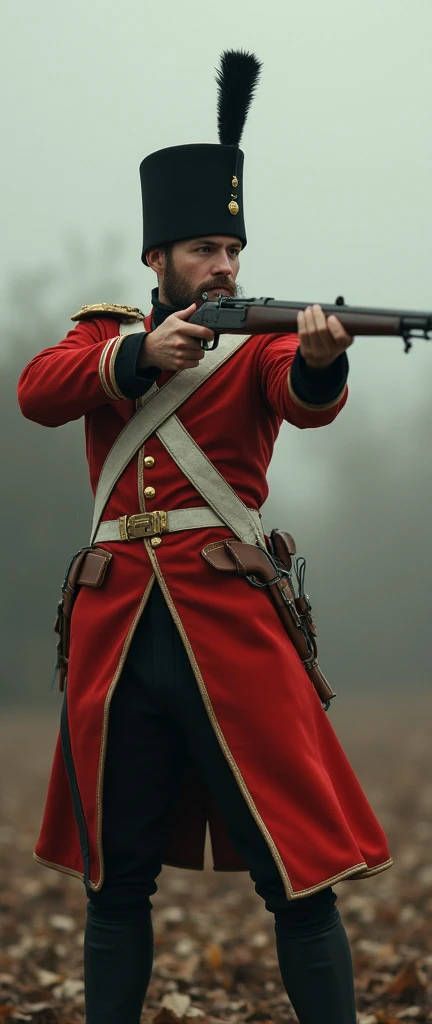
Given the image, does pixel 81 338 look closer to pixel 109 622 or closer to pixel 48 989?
pixel 109 622

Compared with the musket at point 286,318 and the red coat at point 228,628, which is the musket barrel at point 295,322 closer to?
the musket at point 286,318

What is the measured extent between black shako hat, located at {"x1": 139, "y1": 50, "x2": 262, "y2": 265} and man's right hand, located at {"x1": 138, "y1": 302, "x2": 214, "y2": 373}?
385 millimetres

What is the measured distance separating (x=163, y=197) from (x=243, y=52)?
0.44 metres

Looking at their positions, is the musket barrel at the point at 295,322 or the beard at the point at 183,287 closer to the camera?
the musket barrel at the point at 295,322

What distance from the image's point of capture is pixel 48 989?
440 cm

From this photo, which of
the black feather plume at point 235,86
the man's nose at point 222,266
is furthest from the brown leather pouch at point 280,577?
the black feather plume at point 235,86

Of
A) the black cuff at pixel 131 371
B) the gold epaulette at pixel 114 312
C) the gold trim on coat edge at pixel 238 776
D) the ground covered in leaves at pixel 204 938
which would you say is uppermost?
the gold epaulette at pixel 114 312

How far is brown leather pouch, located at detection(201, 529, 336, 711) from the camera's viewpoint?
2.86 meters

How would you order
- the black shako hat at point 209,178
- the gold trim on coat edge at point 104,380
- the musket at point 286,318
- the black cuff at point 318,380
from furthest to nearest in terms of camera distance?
the black shako hat at point 209,178, the gold trim on coat edge at point 104,380, the black cuff at point 318,380, the musket at point 286,318

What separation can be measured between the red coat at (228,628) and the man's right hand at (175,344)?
0.10 m

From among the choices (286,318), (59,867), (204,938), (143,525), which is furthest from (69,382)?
(204,938)

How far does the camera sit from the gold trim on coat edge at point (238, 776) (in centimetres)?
270

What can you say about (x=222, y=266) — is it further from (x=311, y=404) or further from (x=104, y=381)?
(x=311, y=404)

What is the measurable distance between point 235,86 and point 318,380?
1.03 m
